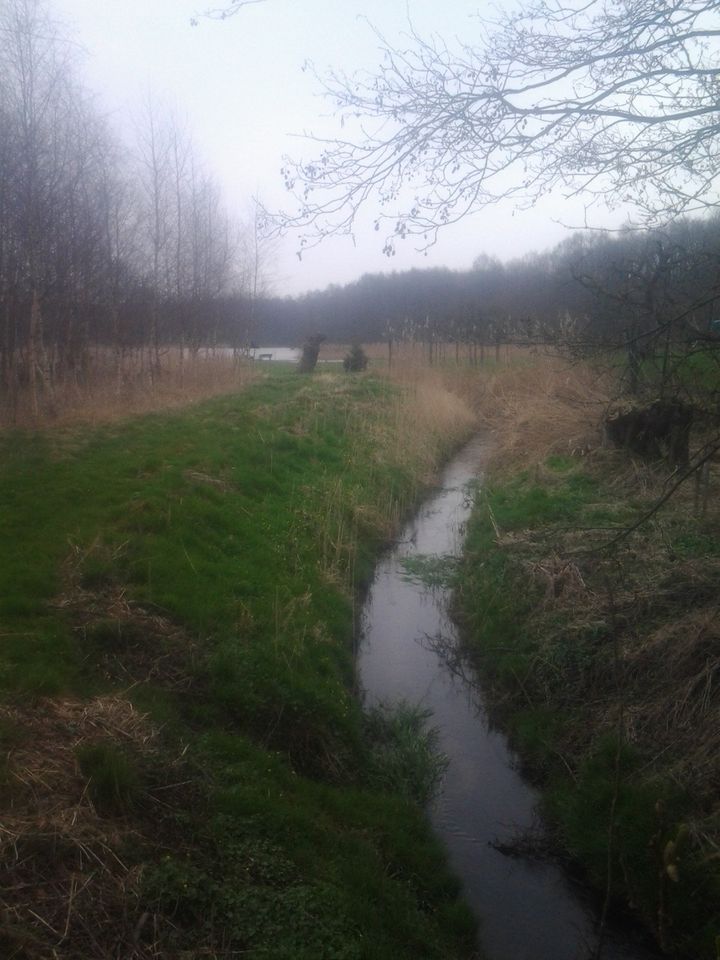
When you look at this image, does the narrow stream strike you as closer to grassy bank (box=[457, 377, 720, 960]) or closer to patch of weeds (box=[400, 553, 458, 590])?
patch of weeds (box=[400, 553, 458, 590])

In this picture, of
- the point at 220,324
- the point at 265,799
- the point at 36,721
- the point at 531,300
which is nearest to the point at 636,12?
the point at 265,799

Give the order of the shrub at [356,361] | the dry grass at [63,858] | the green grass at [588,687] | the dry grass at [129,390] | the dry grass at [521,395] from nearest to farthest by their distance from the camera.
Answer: the dry grass at [63,858], the green grass at [588,687], the dry grass at [129,390], the dry grass at [521,395], the shrub at [356,361]

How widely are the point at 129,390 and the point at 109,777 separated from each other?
14.7m

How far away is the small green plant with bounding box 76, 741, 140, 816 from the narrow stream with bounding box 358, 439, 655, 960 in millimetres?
2028

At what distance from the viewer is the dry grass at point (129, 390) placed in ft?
43.3

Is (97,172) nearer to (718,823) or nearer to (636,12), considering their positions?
(636,12)

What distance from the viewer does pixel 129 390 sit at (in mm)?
17844

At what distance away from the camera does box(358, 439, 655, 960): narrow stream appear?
443cm

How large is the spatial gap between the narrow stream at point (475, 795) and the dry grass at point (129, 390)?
6345 millimetres

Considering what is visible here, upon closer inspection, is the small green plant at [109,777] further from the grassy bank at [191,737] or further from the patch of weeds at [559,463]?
the patch of weeds at [559,463]

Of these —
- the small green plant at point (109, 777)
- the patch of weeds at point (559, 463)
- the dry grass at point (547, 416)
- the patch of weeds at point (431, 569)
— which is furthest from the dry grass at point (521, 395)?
the small green plant at point (109, 777)

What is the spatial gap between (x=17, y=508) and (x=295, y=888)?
16.7 feet

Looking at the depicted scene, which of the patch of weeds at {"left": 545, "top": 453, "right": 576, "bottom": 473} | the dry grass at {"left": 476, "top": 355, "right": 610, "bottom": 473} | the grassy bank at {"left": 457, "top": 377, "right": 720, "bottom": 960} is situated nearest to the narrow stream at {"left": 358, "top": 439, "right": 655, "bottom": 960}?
the grassy bank at {"left": 457, "top": 377, "right": 720, "bottom": 960}

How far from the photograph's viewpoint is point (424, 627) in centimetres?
857
